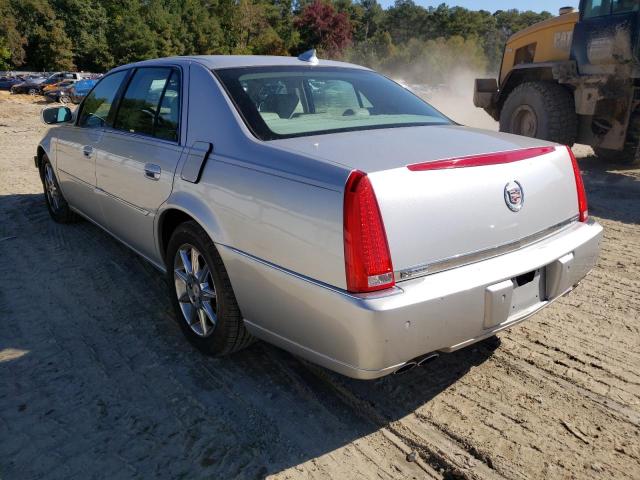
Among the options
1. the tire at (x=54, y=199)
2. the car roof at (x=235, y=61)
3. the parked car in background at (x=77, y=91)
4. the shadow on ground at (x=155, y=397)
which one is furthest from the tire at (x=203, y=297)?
the parked car in background at (x=77, y=91)

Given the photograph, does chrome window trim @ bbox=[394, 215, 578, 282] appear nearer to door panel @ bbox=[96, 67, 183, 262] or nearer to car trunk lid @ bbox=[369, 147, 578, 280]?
car trunk lid @ bbox=[369, 147, 578, 280]

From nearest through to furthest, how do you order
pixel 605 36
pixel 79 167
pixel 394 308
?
1. pixel 394 308
2. pixel 79 167
3. pixel 605 36

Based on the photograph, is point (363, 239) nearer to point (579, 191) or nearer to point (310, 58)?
point (579, 191)

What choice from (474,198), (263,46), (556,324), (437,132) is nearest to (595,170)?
(556,324)

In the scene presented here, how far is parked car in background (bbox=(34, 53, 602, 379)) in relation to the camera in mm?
2064

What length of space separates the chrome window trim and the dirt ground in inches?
30.3

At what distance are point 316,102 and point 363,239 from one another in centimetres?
Answer: 142

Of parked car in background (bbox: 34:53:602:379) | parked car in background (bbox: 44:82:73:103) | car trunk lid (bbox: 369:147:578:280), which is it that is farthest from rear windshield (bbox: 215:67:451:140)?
parked car in background (bbox: 44:82:73:103)

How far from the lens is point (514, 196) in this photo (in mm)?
2354

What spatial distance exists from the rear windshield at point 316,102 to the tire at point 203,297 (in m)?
0.68

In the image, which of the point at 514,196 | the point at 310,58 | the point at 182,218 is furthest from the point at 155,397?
the point at 310,58

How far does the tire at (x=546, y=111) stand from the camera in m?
7.39

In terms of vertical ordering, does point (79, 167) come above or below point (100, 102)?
below

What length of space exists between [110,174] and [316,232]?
2227 millimetres
